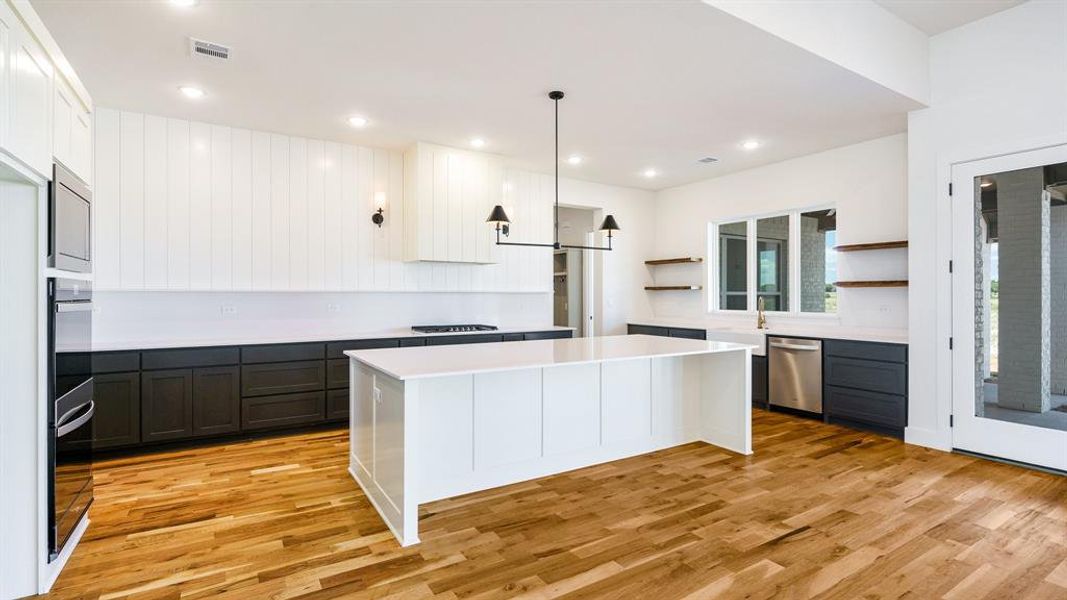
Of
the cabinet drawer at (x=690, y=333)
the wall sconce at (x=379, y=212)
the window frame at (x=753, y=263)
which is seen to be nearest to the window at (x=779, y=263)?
the window frame at (x=753, y=263)

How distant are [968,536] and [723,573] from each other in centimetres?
135

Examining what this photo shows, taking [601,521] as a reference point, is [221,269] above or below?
above

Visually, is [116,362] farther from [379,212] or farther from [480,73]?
[480,73]

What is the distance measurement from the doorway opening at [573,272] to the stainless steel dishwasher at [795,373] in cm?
260

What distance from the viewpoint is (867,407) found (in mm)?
4461

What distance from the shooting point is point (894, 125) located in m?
4.50

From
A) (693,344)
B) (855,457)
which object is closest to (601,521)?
(693,344)

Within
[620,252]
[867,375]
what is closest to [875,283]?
[867,375]

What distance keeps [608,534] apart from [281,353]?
3060 millimetres

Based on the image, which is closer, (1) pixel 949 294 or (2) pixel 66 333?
(2) pixel 66 333

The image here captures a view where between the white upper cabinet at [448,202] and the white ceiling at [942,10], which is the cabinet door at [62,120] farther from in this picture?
the white ceiling at [942,10]

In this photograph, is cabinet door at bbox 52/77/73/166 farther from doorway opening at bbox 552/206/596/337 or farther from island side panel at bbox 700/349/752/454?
doorway opening at bbox 552/206/596/337

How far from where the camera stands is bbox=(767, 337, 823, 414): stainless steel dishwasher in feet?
16.0

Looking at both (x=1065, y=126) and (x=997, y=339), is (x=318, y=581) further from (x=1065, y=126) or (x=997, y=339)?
(x=1065, y=126)
